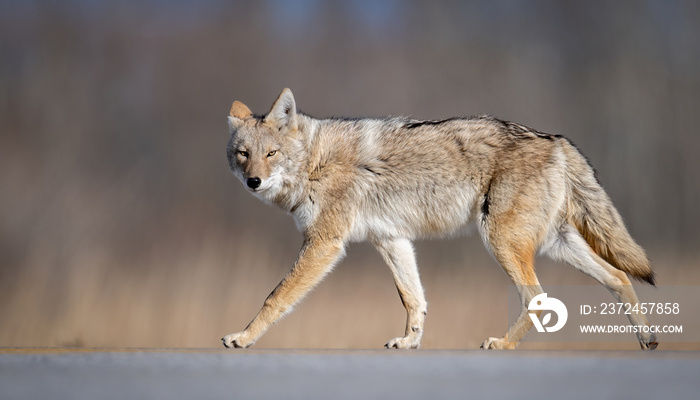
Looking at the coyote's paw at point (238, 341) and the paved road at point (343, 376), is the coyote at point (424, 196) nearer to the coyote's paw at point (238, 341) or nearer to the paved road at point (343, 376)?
the coyote's paw at point (238, 341)

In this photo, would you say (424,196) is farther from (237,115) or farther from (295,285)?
(237,115)

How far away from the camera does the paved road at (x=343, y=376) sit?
95.6 inches

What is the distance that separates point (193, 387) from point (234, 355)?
0.63m

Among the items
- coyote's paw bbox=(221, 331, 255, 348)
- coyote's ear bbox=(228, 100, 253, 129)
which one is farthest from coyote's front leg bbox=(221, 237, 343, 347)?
coyote's ear bbox=(228, 100, 253, 129)

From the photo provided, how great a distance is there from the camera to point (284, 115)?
472cm

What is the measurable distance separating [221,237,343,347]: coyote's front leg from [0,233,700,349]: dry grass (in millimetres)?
2107

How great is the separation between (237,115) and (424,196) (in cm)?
131

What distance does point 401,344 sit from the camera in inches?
171

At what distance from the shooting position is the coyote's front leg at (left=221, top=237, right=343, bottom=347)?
408 centimetres

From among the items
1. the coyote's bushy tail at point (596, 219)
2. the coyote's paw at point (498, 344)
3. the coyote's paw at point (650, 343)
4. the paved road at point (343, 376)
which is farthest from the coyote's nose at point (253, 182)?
the coyote's paw at point (650, 343)

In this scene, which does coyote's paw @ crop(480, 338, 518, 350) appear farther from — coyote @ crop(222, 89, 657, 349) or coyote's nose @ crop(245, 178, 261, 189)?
coyote's nose @ crop(245, 178, 261, 189)

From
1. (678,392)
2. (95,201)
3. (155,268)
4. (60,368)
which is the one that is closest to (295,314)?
(155,268)

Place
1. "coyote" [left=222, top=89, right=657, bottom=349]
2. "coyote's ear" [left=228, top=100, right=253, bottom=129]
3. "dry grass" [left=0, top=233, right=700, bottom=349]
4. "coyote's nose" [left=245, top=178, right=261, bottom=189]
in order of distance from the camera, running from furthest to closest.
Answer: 1. "dry grass" [left=0, top=233, right=700, bottom=349]
2. "coyote's ear" [left=228, top=100, right=253, bottom=129]
3. "coyote's nose" [left=245, top=178, right=261, bottom=189]
4. "coyote" [left=222, top=89, right=657, bottom=349]

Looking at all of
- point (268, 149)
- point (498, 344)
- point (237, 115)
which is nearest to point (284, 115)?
point (268, 149)
